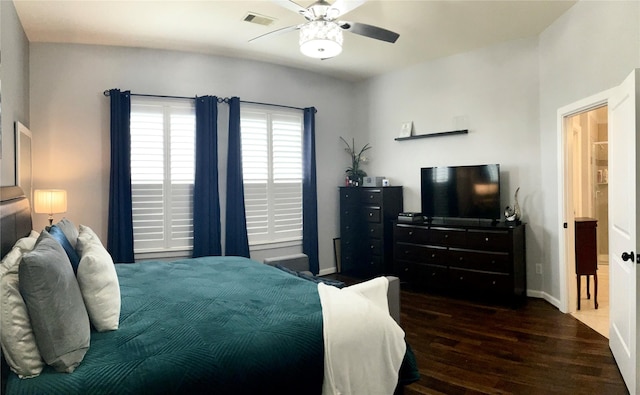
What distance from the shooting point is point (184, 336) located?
165 cm

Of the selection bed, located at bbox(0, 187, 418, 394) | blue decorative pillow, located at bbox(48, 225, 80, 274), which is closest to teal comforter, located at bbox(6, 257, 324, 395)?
bed, located at bbox(0, 187, 418, 394)

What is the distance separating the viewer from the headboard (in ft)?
6.47

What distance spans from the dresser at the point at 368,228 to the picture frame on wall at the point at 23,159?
149 inches

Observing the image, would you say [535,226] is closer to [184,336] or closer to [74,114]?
[184,336]

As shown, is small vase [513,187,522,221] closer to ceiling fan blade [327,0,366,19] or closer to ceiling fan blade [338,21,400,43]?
ceiling fan blade [338,21,400,43]

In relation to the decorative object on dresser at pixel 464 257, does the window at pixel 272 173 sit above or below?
above

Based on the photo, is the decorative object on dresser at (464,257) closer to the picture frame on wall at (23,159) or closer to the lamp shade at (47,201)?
the lamp shade at (47,201)

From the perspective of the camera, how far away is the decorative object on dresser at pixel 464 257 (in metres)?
4.09

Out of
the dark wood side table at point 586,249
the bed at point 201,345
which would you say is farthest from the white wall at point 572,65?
the bed at point 201,345

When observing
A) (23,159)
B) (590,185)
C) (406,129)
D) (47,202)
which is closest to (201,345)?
(47,202)

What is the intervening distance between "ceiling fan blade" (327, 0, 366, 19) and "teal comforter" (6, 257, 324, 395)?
1930 mm

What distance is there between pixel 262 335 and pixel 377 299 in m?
0.79

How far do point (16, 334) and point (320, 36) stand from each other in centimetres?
238

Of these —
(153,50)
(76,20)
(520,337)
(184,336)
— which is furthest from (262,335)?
(153,50)
